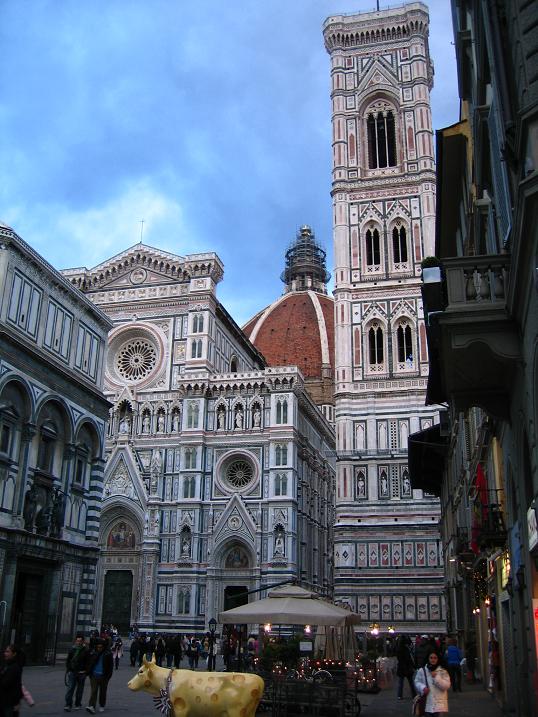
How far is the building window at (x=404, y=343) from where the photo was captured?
45312 mm

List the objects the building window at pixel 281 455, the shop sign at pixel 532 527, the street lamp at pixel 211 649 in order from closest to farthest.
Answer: the shop sign at pixel 532 527, the street lamp at pixel 211 649, the building window at pixel 281 455

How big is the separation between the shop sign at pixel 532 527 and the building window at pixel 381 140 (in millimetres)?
42874

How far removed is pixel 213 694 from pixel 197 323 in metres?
41.6

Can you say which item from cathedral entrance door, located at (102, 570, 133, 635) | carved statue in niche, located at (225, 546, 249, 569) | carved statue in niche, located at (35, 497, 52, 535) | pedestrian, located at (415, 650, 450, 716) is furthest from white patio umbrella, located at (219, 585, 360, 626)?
cathedral entrance door, located at (102, 570, 133, 635)

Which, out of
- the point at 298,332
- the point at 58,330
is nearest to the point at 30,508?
the point at 58,330

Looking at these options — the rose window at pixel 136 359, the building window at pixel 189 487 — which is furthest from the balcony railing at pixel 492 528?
the rose window at pixel 136 359

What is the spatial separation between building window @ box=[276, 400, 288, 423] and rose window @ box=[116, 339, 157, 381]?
955 cm

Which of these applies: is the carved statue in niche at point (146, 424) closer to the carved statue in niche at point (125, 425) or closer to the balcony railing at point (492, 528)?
the carved statue in niche at point (125, 425)

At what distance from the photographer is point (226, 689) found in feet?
31.2

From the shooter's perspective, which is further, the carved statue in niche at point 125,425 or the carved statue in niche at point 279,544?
the carved statue in niche at point 125,425

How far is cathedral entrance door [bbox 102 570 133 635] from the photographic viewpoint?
45.2 m

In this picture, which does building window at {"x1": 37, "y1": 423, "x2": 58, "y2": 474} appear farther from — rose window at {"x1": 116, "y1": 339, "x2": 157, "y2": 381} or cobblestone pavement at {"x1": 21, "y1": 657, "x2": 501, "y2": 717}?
rose window at {"x1": 116, "y1": 339, "x2": 157, "y2": 381}

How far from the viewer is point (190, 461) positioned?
1861 inches

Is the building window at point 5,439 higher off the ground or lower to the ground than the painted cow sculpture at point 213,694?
higher
